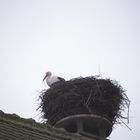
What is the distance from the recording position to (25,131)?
4.02m

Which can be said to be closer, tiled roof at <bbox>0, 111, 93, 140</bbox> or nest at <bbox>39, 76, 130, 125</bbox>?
tiled roof at <bbox>0, 111, 93, 140</bbox>

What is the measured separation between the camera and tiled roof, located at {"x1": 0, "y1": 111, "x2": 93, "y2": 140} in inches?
150

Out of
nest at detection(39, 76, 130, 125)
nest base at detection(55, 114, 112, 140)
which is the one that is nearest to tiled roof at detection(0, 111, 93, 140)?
nest base at detection(55, 114, 112, 140)

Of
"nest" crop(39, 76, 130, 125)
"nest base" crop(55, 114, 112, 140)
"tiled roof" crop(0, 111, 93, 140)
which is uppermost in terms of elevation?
"nest" crop(39, 76, 130, 125)

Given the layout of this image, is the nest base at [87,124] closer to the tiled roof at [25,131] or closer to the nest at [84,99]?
the nest at [84,99]

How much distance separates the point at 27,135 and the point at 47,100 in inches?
178

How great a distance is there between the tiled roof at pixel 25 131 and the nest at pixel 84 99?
262 cm

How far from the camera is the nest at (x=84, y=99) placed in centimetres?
738

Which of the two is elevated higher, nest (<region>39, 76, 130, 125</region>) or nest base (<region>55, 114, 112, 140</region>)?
nest (<region>39, 76, 130, 125</region>)

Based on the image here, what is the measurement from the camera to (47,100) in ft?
27.6

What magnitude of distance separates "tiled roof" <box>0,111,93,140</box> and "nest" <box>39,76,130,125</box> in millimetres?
2622

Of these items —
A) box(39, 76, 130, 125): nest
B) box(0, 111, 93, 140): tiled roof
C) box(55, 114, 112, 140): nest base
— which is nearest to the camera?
box(0, 111, 93, 140): tiled roof

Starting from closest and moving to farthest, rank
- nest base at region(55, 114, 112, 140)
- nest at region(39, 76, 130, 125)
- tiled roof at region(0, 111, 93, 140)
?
tiled roof at region(0, 111, 93, 140) < nest base at region(55, 114, 112, 140) < nest at region(39, 76, 130, 125)

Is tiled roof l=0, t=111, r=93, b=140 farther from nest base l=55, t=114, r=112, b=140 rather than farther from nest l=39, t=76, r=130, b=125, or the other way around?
nest l=39, t=76, r=130, b=125
